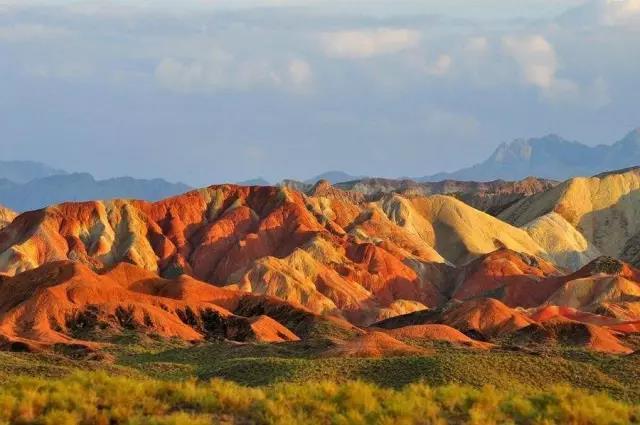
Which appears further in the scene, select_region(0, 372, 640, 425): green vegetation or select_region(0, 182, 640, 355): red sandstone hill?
select_region(0, 182, 640, 355): red sandstone hill

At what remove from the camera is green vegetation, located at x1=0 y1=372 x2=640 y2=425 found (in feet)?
89.1

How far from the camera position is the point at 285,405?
2833cm

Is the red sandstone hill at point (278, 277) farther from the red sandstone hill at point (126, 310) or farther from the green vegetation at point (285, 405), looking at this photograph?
the green vegetation at point (285, 405)

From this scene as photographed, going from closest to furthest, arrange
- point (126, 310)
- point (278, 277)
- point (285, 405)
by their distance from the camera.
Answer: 1. point (285, 405)
2. point (126, 310)
3. point (278, 277)

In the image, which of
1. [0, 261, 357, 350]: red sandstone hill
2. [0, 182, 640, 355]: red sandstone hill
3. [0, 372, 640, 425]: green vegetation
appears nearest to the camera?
[0, 372, 640, 425]: green vegetation

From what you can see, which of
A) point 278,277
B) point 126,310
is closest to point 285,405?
Result: point 126,310

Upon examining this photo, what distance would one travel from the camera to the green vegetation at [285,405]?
27.2 meters

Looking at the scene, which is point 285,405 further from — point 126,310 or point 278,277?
point 278,277

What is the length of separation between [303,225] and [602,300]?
48493mm

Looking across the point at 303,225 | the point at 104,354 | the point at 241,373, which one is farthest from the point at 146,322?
the point at 303,225

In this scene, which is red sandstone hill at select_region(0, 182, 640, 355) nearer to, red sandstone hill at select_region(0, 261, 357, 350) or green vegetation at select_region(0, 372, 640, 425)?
red sandstone hill at select_region(0, 261, 357, 350)

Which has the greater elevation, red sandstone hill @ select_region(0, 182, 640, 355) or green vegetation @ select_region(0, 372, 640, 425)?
red sandstone hill @ select_region(0, 182, 640, 355)

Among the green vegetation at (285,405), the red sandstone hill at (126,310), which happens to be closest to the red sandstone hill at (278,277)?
the red sandstone hill at (126,310)

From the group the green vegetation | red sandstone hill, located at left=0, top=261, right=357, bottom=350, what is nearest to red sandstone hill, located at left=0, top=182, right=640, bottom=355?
red sandstone hill, located at left=0, top=261, right=357, bottom=350
